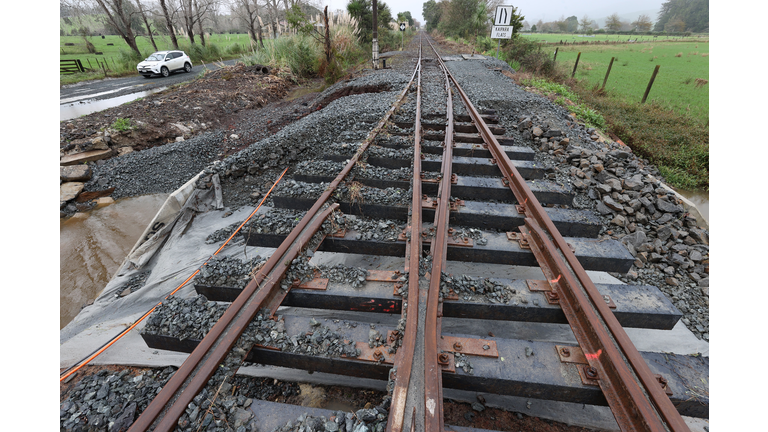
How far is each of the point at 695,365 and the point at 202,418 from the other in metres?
2.74

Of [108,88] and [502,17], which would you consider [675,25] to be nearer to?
[502,17]

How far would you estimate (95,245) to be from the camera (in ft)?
14.0

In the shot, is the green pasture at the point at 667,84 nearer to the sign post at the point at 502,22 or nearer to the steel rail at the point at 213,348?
the sign post at the point at 502,22

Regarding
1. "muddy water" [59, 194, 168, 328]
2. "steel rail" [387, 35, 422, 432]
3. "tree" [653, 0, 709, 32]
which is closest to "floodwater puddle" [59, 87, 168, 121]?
"muddy water" [59, 194, 168, 328]

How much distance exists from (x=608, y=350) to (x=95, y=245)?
6078 millimetres

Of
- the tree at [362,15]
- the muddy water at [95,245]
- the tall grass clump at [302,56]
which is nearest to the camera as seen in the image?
the muddy water at [95,245]

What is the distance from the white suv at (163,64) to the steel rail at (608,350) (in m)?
23.7

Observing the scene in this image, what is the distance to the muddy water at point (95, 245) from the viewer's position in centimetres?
349

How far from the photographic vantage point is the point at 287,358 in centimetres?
168

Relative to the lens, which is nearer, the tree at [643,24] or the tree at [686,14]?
the tree at [686,14]

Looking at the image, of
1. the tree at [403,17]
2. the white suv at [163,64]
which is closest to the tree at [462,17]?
the tree at [403,17]

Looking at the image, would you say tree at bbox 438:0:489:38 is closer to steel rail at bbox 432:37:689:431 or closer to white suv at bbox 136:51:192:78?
white suv at bbox 136:51:192:78

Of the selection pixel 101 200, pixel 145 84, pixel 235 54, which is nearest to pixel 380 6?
pixel 235 54

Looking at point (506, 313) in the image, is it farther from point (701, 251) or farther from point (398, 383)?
point (701, 251)
